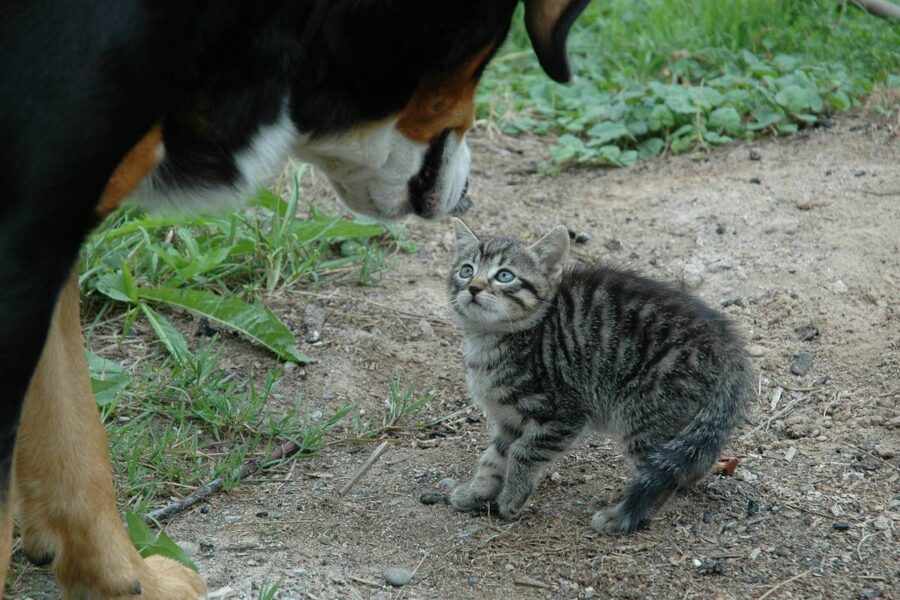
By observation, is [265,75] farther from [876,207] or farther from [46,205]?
[876,207]

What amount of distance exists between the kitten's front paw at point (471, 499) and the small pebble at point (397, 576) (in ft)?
1.70

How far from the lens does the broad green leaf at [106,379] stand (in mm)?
4477

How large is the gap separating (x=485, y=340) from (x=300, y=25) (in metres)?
1.66

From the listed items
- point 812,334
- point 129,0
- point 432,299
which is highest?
point 129,0

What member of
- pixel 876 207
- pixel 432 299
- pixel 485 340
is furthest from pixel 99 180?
pixel 876 207

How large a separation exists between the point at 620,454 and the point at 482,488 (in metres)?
0.70

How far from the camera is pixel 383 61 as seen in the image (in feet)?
10.9

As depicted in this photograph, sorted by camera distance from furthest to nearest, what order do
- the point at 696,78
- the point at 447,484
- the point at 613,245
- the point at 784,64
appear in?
the point at 696,78 → the point at 784,64 → the point at 613,245 → the point at 447,484

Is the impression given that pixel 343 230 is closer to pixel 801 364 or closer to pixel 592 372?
pixel 592 372

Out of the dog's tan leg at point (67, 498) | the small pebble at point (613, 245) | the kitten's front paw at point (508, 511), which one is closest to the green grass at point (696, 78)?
the small pebble at point (613, 245)

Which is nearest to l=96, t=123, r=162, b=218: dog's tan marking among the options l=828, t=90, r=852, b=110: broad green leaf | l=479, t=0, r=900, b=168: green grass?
l=479, t=0, r=900, b=168: green grass

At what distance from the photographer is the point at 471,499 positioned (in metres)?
4.26

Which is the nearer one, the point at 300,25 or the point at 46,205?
the point at 46,205

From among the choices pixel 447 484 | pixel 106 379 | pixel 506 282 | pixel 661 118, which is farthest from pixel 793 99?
pixel 106 379
